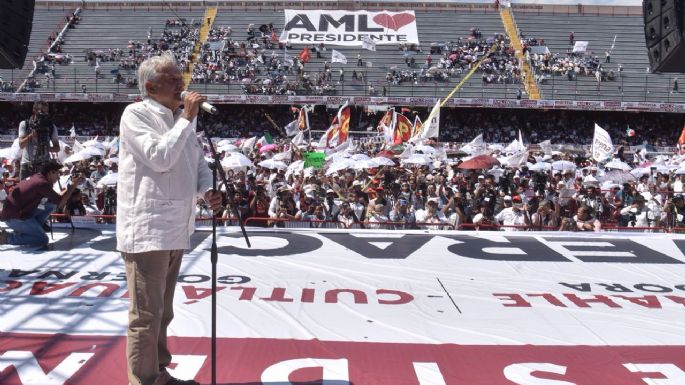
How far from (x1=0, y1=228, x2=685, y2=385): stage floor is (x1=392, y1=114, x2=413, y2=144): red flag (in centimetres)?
1434

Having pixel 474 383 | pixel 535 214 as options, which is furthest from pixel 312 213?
pixel 474 383

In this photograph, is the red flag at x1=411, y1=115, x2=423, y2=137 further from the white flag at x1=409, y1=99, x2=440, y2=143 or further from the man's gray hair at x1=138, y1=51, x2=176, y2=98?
the man's gray hair at x1=138, y1=51, x2=176, y2=98

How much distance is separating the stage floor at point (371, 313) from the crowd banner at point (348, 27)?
3842 centimetres

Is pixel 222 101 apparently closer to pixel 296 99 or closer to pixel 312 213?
pixel 296 99

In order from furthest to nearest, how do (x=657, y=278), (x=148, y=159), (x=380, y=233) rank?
(x=380, y=233) → (x=657, y=278) → (x=148, y=159)

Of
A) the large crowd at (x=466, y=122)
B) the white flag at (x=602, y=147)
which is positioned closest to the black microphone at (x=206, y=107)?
the white flag at (x=602, y=147)

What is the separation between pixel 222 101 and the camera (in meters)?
37.3

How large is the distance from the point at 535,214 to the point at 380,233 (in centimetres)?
355

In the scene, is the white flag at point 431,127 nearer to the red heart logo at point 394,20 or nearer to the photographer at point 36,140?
the photographer at point 36,140

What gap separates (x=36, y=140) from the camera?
7.29 metres

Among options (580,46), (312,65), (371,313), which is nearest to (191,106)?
(371,313)

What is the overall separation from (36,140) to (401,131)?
50.0 ft

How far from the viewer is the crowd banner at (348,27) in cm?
4453

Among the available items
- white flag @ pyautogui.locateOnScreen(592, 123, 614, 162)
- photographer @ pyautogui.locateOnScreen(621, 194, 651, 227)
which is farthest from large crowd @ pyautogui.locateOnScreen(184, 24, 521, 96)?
photographer @ pyautogui.locateOnScreen(621, 194, 651, 227)
